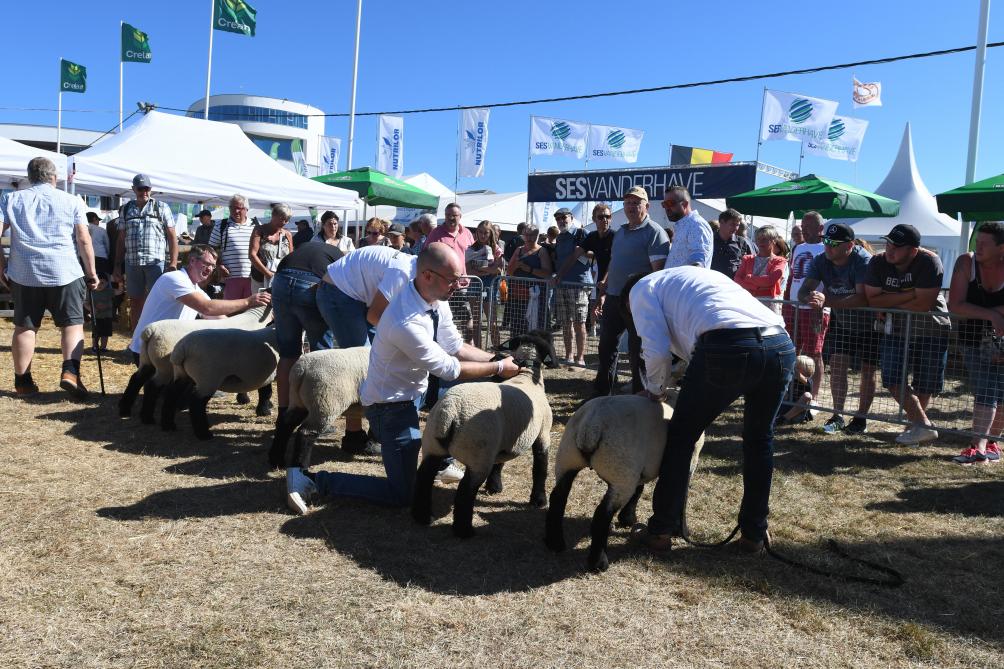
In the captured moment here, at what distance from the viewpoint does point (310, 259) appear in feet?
17.4

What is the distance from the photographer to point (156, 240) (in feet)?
28.0

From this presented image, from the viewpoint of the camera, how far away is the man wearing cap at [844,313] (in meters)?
6.12

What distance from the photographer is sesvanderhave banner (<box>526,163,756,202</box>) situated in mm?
12328

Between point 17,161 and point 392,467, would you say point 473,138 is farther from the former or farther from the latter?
point 392,467

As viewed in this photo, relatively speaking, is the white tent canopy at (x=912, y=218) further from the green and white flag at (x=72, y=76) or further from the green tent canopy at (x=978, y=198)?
the green and white flag at (x=72, y=76)

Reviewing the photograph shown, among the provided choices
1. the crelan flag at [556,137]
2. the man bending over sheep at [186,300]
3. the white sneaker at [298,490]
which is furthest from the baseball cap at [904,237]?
the crelan flag at [556,137]

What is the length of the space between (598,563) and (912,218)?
18477mm

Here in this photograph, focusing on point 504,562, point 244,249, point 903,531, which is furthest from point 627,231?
point 244,249

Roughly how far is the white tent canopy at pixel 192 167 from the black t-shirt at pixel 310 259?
5.97m

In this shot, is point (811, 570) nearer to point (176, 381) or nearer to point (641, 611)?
point (641, 611)

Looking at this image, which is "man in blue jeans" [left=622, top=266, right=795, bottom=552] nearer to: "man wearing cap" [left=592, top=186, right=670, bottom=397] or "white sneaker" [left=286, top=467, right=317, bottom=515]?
"white sneaker" [left=286, top=467, right=317, bottom=515]

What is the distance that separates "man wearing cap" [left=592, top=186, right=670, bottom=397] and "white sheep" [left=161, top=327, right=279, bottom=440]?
9.50 feet

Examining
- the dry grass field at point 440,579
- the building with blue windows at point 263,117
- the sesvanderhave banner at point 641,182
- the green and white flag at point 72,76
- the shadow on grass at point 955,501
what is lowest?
the dry grass field at point 440,579

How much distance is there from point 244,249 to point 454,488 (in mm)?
5375
